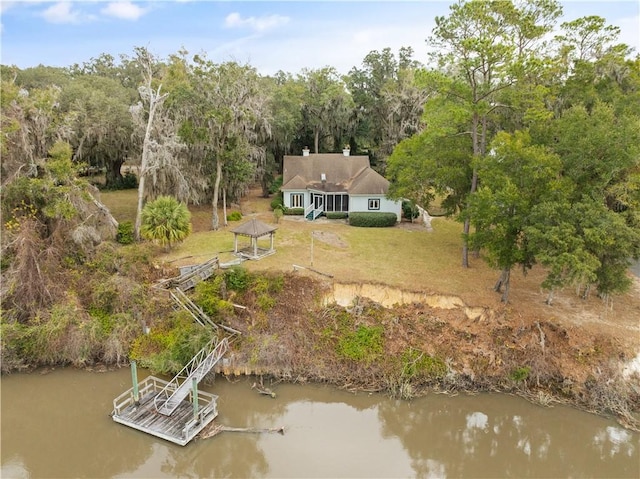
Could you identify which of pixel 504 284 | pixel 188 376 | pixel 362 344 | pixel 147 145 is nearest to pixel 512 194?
pixel 504 284

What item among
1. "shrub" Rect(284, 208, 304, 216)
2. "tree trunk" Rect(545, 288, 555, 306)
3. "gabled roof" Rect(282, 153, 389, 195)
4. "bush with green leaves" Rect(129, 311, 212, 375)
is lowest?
"bush with green leaves" Rect(129, 311, 212, 375)

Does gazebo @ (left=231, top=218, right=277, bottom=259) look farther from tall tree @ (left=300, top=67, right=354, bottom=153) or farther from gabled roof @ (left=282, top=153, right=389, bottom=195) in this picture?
tall tree @ (left=300, top=67, right=354, bottom=153)

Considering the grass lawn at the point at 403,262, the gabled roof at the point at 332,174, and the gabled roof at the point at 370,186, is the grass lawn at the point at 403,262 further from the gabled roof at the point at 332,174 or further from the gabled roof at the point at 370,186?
the gabled roof at the point at 332,174

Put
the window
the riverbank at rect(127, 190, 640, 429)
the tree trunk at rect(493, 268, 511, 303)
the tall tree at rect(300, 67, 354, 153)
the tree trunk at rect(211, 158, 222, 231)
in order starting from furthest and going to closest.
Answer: the tall tree at rect(300, 67, 354, 153) → the window → the tree trunk at rect(211, 158, 222, 231) → the tree trunk at rect(493, 268, 511, 303) → the riverbank at rect(127, 190, 640, 429)

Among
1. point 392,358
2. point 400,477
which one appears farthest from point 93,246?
point 400,477

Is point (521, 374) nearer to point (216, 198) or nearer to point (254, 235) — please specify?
point (254, 235)

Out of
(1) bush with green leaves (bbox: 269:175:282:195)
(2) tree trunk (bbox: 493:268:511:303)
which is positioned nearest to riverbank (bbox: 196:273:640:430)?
(2) tree trunk (bbox: 493:268:511:303)

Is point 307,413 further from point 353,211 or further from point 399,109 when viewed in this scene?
point 399,109
